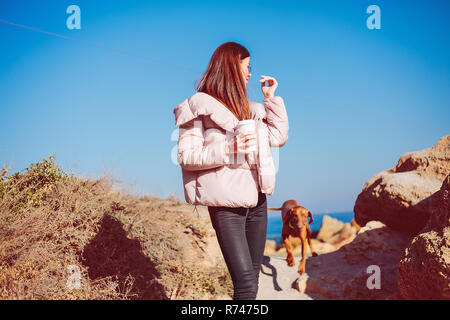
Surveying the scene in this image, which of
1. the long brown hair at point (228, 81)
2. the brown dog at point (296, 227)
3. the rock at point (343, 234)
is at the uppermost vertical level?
the long brown hair at point (228, 81)

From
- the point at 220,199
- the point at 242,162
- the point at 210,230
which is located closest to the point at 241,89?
the point at 242,162

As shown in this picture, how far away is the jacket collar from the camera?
7.89 feet

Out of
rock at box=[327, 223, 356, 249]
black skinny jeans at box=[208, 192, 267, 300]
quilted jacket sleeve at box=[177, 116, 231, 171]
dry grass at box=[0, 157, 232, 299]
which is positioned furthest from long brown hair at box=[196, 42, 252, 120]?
rock at box=[327, 223, 356, 249]

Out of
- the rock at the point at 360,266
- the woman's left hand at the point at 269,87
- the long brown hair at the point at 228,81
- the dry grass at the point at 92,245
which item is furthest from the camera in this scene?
the rock at the point at 360,266

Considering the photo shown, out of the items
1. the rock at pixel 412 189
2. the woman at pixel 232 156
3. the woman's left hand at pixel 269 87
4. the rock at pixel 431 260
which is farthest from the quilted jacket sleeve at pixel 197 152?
the rock at pixel 412 189

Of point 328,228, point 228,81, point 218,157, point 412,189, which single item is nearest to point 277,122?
point 228,81

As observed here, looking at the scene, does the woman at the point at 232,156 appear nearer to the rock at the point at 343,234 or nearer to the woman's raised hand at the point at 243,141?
the woman's raised hand at the point at 243,141

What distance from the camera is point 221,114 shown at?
2430 mm

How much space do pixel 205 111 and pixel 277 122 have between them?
0.54 metres

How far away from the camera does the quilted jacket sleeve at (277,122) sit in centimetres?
255

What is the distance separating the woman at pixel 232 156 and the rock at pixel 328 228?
13.8m

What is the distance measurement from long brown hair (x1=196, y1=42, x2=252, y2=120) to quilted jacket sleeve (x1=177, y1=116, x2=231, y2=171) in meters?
0.30
